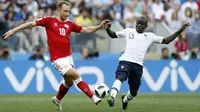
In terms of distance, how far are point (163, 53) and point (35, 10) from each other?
5497mm

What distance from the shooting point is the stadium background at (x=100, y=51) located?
77.0 feet

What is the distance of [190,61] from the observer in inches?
978

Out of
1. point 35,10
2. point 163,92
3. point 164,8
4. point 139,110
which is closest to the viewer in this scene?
point 139,110

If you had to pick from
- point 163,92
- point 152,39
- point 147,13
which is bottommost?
point 163,92

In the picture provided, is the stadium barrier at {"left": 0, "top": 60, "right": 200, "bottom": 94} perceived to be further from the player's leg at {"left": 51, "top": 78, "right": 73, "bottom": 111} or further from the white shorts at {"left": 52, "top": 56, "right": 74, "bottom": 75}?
the white shorts at {"left": 52, "top": 56, "right": 74, "bottom": 75}

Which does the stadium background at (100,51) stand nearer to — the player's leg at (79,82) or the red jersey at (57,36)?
the red jersey at (57,36)

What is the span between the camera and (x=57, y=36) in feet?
48.3

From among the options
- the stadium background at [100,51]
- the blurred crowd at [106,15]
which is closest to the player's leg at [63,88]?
the stadium background at [100,51]

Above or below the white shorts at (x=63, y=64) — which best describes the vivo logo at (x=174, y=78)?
below

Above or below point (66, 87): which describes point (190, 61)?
below

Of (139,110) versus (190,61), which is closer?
(139,110)

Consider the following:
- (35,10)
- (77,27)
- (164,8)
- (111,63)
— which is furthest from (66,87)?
(164,8)

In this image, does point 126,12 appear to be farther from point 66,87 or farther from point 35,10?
point 66,87

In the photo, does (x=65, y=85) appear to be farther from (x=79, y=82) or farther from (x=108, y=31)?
(x=108, y=31)
